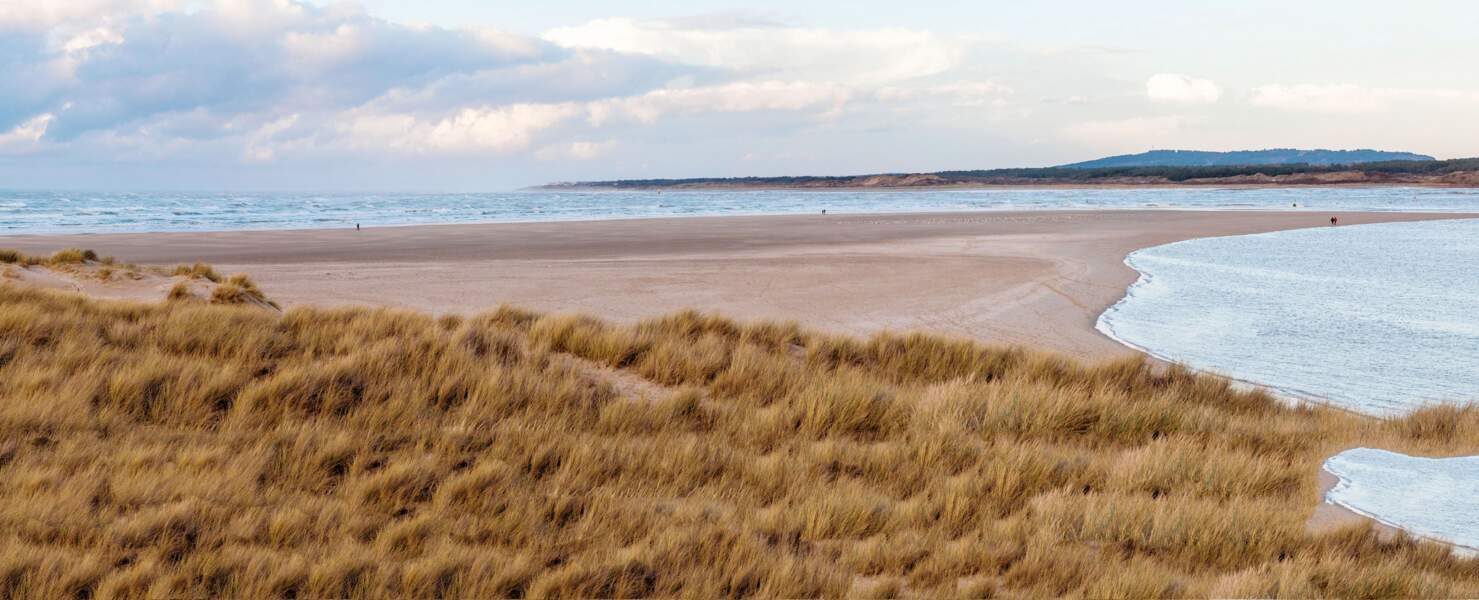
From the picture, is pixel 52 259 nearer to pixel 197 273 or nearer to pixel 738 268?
pixel 197 273

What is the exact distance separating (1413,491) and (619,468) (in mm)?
4619

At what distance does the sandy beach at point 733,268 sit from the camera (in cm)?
1535

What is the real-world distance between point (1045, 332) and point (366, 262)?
1658cm

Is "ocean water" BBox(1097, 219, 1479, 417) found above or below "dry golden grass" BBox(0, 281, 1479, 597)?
below

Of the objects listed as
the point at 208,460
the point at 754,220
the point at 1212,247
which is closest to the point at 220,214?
the point at 754,220

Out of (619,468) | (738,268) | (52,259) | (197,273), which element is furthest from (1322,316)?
(52,259)

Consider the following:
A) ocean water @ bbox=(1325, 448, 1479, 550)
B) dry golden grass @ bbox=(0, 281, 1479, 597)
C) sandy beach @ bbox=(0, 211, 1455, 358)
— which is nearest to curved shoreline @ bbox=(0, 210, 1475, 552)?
sandy beach @ bbox=(0, 211, 1455, 358)

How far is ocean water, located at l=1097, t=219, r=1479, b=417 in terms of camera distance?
421 inches

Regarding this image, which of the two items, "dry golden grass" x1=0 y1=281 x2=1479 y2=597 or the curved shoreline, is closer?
"dry golden grass" x1=0 y1=281 x2=1479 y2=597

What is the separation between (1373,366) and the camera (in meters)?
11.4

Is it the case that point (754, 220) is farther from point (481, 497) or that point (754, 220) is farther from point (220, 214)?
point (481, 497)

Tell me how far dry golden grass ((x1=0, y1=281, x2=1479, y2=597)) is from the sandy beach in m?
5.03

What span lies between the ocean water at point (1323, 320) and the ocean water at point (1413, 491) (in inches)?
104

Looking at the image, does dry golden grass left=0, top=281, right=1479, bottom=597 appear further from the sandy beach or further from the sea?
the sandy beach
